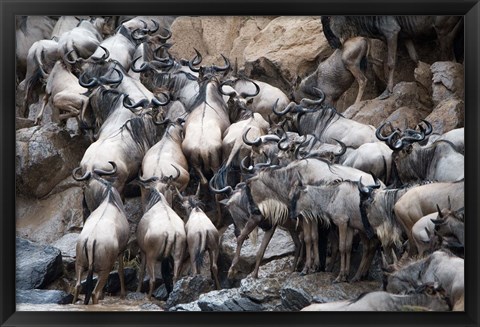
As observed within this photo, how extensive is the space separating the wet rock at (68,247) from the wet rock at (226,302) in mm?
1535

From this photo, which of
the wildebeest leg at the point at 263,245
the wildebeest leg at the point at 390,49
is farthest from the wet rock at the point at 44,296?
the wildebeest leg at the point at 390,49

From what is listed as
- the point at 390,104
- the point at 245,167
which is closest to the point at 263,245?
the point at 245,167

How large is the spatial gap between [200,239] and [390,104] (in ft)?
8.57

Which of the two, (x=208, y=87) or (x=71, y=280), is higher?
(x=208, y=87)

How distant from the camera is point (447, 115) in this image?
1650 centimetres

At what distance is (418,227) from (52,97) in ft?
14.9

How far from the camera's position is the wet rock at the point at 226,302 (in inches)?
608

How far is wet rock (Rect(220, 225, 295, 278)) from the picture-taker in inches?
643

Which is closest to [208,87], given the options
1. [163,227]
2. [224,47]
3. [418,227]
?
[224,47]

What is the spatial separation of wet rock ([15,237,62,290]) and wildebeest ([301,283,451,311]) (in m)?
2.77

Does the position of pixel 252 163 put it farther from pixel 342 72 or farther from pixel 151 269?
pixel 342 72
